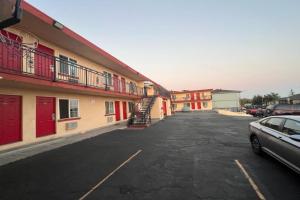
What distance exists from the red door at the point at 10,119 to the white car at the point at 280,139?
34.6 feet

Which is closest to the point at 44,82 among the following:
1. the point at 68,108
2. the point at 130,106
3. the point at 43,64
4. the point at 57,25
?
the point at 43,64

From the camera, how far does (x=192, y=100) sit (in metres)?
56.1

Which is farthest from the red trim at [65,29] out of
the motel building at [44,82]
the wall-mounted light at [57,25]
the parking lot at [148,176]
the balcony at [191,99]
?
the balcony at [191,99]

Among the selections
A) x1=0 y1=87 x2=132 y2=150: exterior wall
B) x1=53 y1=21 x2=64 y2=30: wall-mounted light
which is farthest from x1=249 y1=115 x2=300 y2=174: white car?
Result: x1=0 y1=87 x2=132 y2=150: exterior wall

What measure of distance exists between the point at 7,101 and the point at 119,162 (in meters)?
6.37

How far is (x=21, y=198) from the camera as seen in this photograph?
374 centimetres

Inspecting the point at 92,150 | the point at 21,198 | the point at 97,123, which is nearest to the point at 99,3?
the point at 97,123

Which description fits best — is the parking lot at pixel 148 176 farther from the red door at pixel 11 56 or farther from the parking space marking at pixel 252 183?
the red door at pixel 11 56

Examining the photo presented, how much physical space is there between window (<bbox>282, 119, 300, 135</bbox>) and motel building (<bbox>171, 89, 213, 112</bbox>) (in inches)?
1878

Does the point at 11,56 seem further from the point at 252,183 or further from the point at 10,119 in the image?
the point at 252,183

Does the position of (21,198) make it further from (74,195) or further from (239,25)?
(239,25)

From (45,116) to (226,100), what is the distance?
58.8m

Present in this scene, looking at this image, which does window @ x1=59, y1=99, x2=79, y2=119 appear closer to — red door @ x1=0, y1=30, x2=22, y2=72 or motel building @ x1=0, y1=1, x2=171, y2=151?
motel building @ x1=0, y1=1, x2=171, y2=151

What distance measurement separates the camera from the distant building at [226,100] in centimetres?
5881
